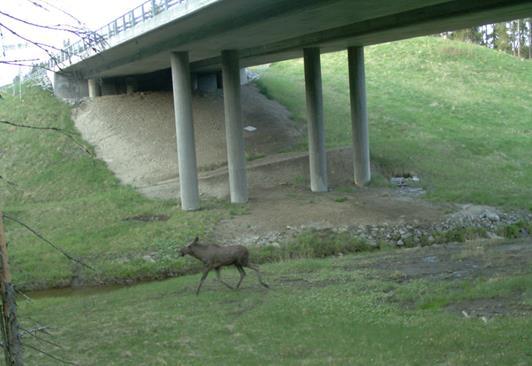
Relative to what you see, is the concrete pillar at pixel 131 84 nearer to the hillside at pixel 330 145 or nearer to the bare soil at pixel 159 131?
the bare soil at pixel 159 131

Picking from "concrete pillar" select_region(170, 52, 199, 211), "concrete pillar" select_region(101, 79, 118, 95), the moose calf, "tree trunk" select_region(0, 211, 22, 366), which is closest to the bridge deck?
"concrete pillar" select_region(170, 52, 199, 211)

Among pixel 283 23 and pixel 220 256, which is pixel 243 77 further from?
pixel 220 256

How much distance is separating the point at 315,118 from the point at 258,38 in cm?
734

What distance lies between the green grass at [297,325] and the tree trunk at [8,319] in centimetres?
681

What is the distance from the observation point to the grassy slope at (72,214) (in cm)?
2516

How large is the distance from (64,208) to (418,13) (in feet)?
63.6

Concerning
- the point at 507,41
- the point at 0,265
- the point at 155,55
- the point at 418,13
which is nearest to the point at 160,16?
the point at 155,55

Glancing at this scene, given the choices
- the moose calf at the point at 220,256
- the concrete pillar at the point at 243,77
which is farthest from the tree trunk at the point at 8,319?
the concrete pillar at the point at 243,77

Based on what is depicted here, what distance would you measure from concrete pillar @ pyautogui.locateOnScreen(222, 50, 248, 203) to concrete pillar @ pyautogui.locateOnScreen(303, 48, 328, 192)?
4287 mm

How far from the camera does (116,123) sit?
47094 mm

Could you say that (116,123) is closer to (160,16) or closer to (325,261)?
(160,16)

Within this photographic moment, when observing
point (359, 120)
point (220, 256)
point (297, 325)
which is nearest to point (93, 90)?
point (359, 120)

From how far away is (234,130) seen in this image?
32.5 metres

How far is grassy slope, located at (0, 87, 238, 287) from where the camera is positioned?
82.5ft
